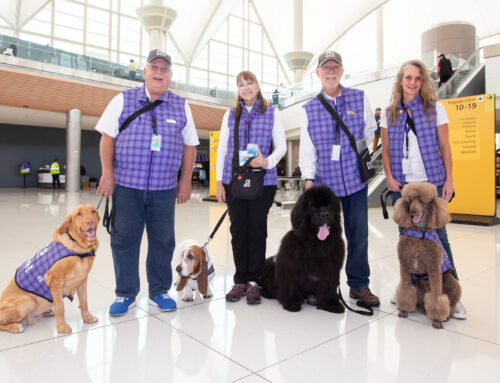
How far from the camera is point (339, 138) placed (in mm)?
2740

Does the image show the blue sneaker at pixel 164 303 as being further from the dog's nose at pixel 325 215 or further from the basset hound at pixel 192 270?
the dog's nose at pixel 325 215

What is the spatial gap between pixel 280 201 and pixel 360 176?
28.2 feet

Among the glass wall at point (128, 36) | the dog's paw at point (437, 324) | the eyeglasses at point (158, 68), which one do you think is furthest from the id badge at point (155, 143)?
the glass wall at point (128, 36)

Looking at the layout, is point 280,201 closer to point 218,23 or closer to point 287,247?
point 287,247

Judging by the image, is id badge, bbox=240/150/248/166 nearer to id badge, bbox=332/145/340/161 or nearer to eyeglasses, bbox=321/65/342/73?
id badge, bbox=332/145/340/161

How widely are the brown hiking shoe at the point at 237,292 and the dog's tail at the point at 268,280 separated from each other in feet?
0.49

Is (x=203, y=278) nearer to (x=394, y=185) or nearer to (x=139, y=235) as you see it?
(x=139, y=235)

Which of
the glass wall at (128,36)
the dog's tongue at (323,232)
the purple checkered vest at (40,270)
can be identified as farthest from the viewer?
the glass wall at (128,36)

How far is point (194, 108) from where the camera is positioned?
68.0ft

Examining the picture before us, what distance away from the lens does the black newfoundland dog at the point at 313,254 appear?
7.99 feet

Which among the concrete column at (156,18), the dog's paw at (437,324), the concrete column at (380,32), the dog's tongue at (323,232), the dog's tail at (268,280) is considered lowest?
the dog's paw at (437,324)

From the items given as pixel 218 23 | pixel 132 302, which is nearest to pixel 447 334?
pixel 132 302

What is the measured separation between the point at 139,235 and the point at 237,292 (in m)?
0.89

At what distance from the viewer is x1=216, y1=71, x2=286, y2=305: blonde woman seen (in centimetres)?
283
